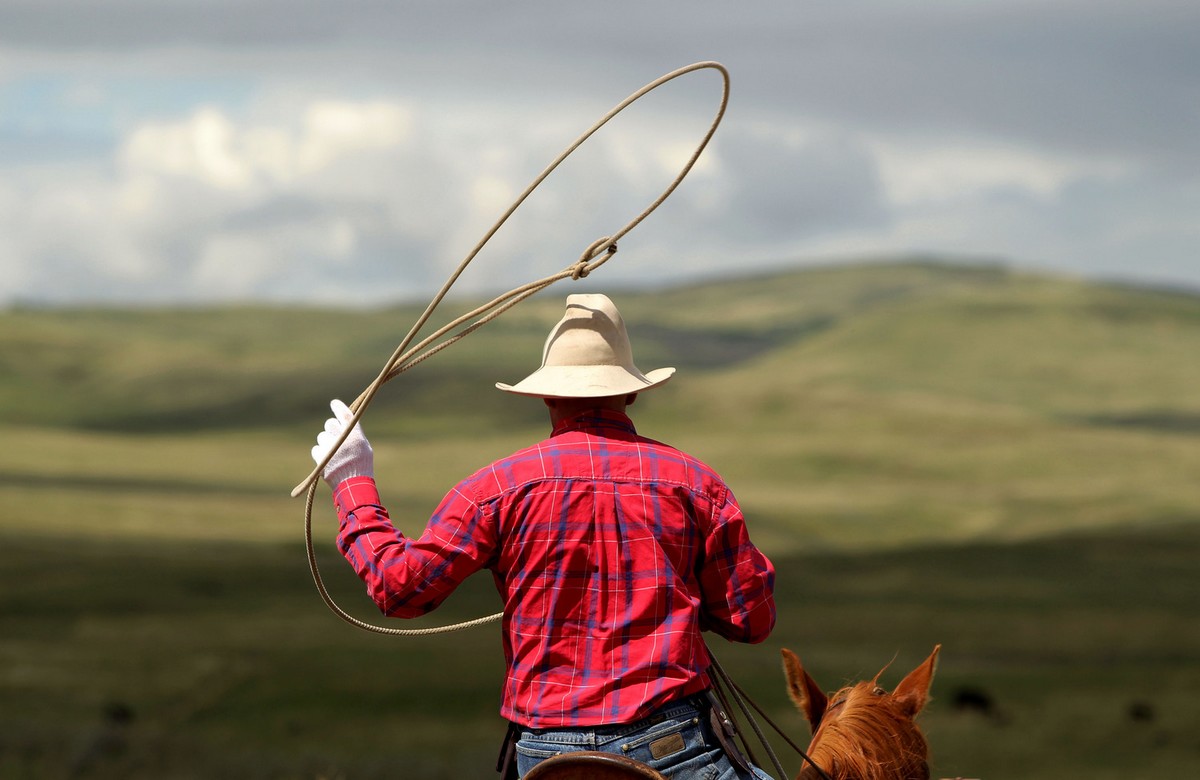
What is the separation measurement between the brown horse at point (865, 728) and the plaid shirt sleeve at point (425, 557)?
971 mm

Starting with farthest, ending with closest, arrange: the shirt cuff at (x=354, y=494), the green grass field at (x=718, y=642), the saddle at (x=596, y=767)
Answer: the green grass field at (x=718, y=642) → the shirt cuff at (x=354, y=494) → the saddle at (x=596, y=767)

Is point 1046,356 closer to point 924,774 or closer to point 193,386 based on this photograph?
point 193,386

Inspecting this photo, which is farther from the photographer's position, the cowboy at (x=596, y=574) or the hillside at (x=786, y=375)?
the hillside at (x=786, y=375)

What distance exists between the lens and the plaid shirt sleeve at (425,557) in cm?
405

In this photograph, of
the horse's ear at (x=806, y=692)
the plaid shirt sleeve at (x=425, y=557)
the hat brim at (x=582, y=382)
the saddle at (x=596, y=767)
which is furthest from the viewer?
the horse's ear at (x=806, y=692)

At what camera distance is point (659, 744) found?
3.92m

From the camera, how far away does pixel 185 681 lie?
23141mm

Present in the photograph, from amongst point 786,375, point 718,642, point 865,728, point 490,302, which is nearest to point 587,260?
point 490,302

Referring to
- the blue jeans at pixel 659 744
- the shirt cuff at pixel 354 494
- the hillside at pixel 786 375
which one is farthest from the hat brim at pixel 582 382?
the hillside at pixel 786 375

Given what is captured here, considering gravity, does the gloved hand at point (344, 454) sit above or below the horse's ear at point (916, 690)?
above

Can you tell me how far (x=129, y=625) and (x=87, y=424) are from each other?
10681cm

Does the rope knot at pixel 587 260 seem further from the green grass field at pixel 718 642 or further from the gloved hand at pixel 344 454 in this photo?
the green grass field at pixel 718 642

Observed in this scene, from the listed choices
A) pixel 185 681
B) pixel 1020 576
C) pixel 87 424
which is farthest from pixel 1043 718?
pixel 87 424

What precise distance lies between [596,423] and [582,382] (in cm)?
12
